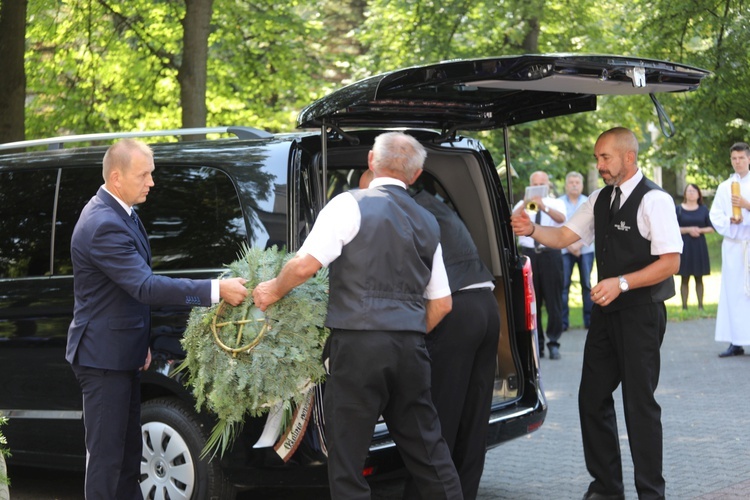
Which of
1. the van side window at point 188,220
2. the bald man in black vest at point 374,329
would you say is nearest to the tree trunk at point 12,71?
the van side window at point 188,220

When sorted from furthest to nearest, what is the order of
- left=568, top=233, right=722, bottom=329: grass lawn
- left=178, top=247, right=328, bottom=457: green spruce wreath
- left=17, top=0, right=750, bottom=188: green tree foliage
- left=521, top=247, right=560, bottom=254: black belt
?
left=568, top=233, right=722, bottom=329: grass lawn, left=17, top=0, right=750, bottom=188: green tree foliage, left=521, top=247, right=560, bottom=254: black belt, left=178, top=247, right=328, bottom=457: green spruce wreath

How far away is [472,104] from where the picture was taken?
6082 mm

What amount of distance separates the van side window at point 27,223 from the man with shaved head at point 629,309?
10.0 ft

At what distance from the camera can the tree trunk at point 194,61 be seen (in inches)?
474

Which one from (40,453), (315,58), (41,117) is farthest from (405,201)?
(315,58)

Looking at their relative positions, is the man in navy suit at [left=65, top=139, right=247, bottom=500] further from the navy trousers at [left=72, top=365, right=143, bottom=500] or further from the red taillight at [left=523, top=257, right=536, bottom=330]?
the red taillight at [left=523, top=257, right=536, bottom=330]

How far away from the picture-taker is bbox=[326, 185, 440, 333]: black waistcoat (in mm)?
4672

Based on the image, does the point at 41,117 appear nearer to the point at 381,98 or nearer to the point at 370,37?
the point at 370,37

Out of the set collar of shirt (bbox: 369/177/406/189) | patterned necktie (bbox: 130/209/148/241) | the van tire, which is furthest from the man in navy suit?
collar of shirt (bbox: 369/177/406/189)

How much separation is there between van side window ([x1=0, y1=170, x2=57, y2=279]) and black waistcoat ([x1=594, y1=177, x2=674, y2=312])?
3.10 m

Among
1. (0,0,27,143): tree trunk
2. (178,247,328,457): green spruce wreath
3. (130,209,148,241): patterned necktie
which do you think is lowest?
(178,247,328,457): green spruce wreath

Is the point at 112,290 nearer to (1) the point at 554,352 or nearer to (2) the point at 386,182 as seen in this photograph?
(2) the point at 386,182

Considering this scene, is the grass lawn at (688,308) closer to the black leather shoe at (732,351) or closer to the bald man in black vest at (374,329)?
the black leather shoe at (732,351)

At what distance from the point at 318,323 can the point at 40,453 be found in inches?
79.0
